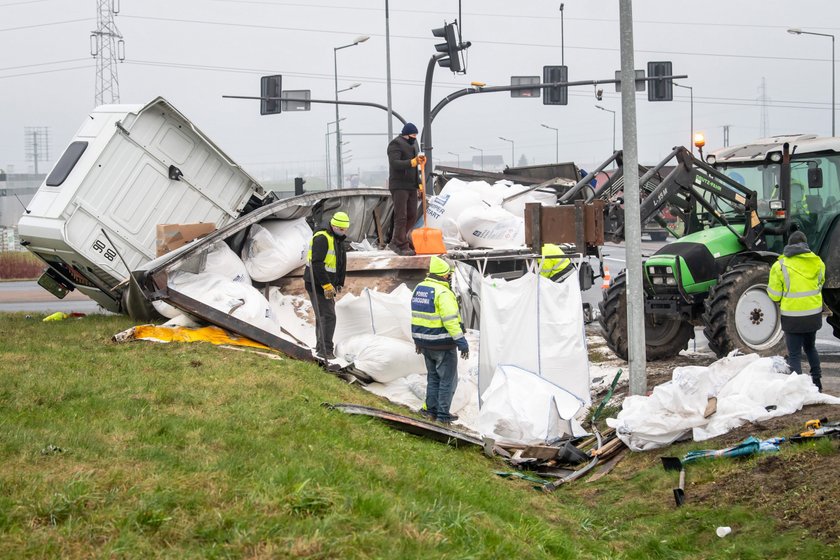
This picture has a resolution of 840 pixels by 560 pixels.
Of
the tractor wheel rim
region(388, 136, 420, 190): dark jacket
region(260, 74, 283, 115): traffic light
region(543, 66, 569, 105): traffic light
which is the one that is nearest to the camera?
the tractor wheel rim

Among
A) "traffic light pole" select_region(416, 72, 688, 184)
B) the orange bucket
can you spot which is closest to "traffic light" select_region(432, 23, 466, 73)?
"traffic light pole" select_region(416, 72, 688, 184)

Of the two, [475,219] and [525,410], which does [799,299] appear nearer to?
[525,410]

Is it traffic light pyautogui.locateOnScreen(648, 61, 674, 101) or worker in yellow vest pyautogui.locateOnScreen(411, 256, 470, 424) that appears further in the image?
traffic light pyautogui.locateOnScreen(648, 61, 674, 101)

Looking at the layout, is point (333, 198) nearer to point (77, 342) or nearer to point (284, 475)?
point (77, 342)

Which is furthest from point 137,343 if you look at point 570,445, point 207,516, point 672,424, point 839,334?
point 839,334

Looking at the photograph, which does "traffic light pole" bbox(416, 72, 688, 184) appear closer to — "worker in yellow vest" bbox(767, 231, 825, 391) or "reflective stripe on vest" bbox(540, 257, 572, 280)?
"reflective stripe on vest" bbox(540, 257, 572, 280)

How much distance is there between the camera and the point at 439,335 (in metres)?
10.4

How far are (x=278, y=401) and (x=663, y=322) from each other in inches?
266

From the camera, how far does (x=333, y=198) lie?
15.2 metres

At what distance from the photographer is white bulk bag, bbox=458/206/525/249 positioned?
15.2m

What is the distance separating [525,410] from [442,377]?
3.18ft

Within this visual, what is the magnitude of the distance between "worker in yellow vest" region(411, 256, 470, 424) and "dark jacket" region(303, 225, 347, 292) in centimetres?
176

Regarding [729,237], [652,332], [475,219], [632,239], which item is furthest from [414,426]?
[475,219]

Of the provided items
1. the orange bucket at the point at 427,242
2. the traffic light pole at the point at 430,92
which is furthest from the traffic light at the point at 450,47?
the orange bucket at the point at 427,242
